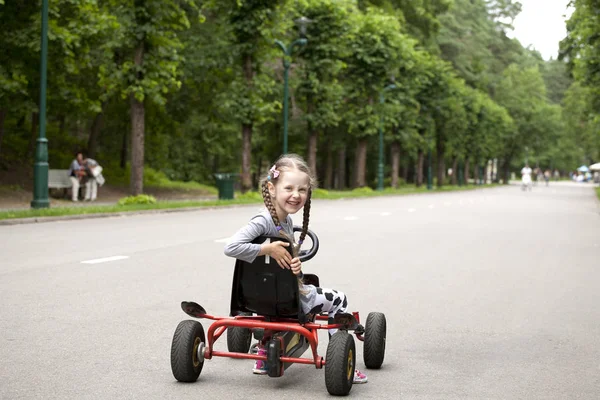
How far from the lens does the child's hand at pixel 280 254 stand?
5176mm

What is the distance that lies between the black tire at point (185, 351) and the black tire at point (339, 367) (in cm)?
75

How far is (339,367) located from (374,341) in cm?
76

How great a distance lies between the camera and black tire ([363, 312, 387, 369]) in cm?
591

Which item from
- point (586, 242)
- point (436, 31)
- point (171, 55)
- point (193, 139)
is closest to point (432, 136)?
point (436, 31)

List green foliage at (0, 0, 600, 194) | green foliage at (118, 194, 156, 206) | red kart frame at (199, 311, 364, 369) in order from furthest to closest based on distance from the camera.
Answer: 1. green foliage at (0, 0, 600, 194)
2. green foliage at (118, 194, 156, 206)
3. red kart frame at (199, 311, 364, 369)

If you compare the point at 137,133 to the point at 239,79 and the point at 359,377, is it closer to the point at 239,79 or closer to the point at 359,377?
the point at 239,79

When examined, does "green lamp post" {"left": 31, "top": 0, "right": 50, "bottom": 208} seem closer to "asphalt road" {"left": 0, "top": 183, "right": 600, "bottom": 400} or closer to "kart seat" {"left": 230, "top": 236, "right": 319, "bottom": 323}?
"asphalt road" {"left": 0, "top": 183, "right": 600, "bottom": 400}

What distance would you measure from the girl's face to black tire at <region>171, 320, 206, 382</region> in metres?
0.80

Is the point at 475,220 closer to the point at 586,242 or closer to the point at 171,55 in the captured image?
the point at 586,242

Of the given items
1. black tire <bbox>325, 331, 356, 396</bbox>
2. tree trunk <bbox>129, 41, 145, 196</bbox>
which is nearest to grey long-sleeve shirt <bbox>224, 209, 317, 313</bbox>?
black tire <bbox>325, 331, 356, 396</bbox>

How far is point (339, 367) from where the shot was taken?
5184mm

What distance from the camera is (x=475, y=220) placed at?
24531 millimetres

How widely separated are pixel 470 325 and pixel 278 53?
31.4 metres

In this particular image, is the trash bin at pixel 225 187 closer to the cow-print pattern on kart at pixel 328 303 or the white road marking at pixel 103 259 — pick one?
the white road marking at pixel 103 259
